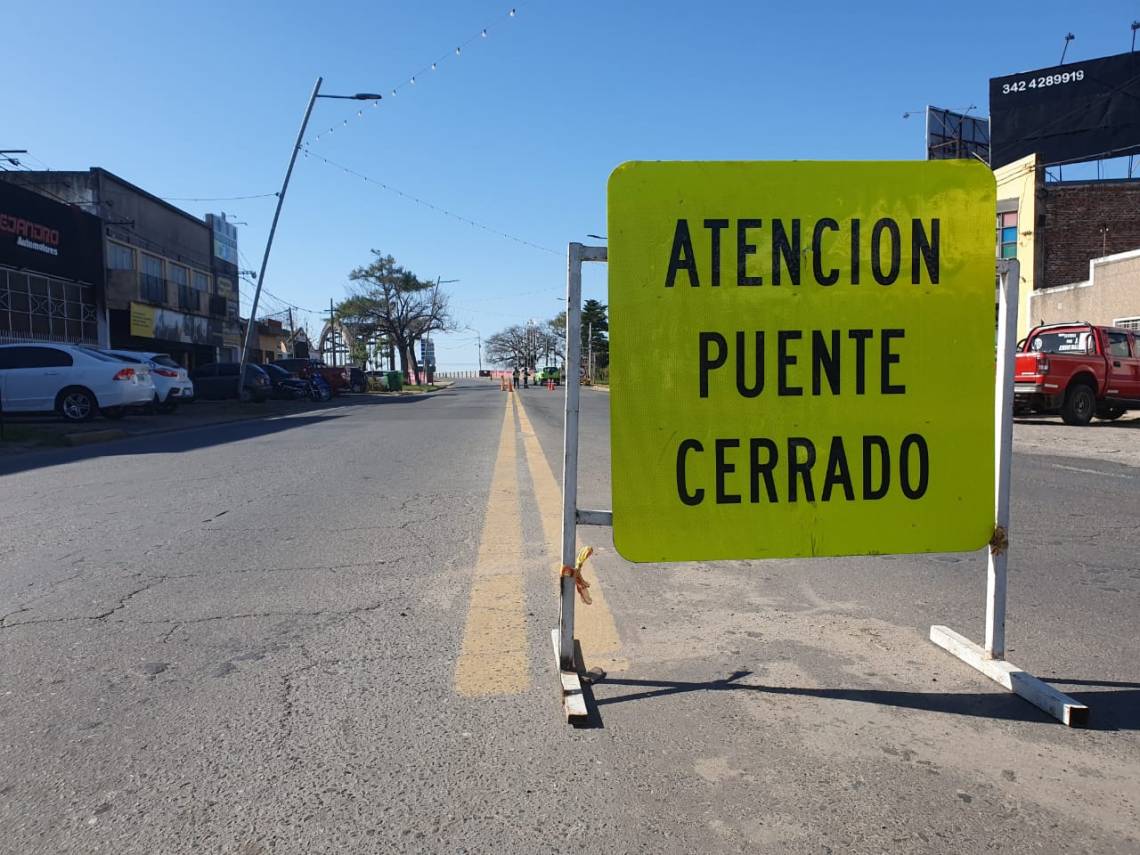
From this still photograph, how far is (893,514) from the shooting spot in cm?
313

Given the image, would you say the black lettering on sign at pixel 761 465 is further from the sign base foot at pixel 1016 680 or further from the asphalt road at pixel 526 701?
the sign base foot at pixel 1016 680

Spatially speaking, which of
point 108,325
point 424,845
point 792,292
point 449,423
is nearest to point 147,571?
point 424,845

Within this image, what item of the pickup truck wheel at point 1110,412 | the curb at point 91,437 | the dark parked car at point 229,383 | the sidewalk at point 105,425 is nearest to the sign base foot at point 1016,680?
the sidewalk at point 105,425

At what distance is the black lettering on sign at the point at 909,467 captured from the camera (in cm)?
314

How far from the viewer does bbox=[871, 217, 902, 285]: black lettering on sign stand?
3.08 m

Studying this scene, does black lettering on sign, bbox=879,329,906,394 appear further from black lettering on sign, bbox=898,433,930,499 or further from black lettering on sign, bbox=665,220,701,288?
black lettering on sign, bbox=665,220,701,288

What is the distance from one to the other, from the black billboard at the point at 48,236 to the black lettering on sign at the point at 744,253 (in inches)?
1108

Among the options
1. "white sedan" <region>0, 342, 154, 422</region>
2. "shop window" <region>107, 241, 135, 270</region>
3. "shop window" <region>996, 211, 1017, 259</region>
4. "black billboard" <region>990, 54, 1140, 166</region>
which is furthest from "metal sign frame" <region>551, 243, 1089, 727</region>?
"black billboard" <region>990, 54, 1140, 166</region>

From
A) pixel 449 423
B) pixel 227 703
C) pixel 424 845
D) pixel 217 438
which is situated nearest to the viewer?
pixel 424 845

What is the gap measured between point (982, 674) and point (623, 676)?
1346 mm

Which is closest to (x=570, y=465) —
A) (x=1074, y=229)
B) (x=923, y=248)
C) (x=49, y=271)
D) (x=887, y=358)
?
(x=887, y=358)

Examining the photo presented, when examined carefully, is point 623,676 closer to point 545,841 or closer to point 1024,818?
point 545,841

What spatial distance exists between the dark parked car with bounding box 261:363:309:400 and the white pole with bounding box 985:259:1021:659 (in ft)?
103

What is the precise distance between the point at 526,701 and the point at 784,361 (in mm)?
1540
